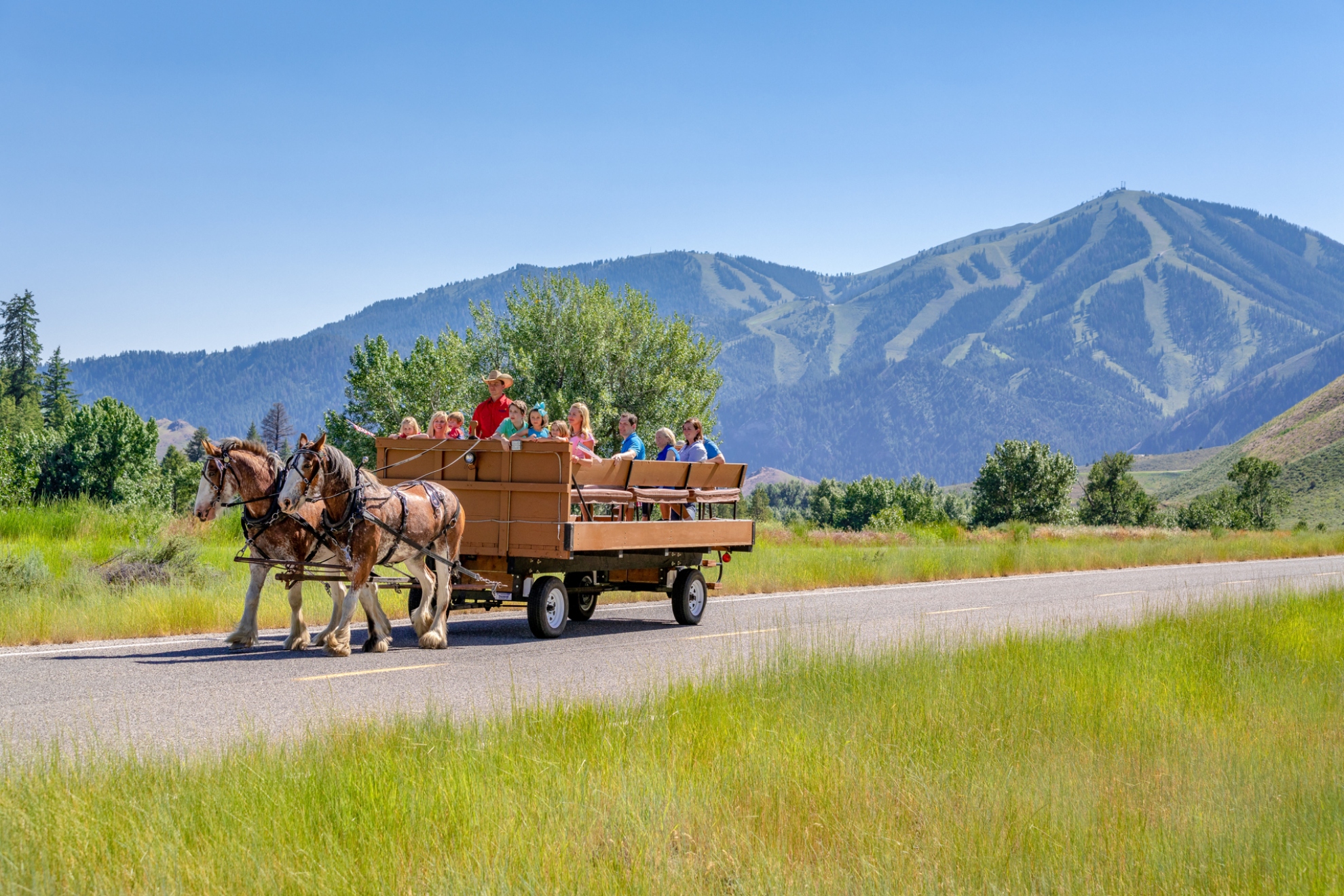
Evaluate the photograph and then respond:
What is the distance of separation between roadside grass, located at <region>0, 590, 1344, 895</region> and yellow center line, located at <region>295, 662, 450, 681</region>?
2953 mm

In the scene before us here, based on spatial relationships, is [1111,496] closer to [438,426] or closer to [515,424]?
[438,426]

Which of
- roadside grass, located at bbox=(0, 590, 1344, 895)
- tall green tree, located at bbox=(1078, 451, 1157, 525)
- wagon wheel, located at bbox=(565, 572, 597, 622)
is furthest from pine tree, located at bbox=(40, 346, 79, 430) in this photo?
roadside grass, located at bbox=(0, 590, 1344, 895)

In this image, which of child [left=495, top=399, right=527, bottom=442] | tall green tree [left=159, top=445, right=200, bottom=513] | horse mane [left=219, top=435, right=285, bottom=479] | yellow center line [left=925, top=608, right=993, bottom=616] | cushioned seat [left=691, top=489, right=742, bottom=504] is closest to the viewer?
horse mane [left=219, top=435, right=285, bottom=479]

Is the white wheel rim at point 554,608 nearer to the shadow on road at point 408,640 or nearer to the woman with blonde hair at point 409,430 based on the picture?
the shadow on road at point 408,640

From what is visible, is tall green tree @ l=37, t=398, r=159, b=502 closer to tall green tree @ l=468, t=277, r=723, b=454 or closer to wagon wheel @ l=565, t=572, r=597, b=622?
tall green tree @ l=468, t=277, r=723, b=454

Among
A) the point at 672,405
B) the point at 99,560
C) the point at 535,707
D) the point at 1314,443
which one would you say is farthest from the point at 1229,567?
the point at 1314,443

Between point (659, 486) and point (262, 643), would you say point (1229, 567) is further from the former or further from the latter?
point (262, 643)

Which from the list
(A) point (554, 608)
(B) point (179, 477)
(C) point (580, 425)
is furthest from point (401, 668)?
(B) point (179, 477)

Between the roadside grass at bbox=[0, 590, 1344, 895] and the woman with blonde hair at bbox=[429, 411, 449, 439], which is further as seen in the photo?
the woman with blonde hair at bbox=[429, 411, 449, 439]

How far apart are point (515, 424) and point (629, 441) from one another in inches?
67.6

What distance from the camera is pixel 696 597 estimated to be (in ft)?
48.1

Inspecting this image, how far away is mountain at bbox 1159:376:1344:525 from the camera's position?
11525 cm

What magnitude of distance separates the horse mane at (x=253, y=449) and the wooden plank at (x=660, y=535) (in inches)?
114

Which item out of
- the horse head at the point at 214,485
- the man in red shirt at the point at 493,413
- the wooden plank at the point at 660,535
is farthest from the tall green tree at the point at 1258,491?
the horse head at the point at 214,485
